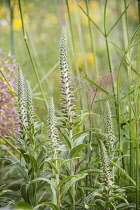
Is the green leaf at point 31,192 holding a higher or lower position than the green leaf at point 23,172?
lower

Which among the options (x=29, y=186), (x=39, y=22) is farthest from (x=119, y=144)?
(x=39, y=22)

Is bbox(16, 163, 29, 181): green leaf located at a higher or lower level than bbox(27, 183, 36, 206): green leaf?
higher

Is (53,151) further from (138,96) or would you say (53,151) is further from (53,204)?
(138,96)

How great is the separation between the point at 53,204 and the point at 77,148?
134 mm

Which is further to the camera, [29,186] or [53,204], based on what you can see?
[29,186]

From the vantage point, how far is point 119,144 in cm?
83

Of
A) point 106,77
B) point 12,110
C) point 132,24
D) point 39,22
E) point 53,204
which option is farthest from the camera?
point 39,22

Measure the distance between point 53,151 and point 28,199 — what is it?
184mm

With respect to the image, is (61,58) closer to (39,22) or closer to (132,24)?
(132,24)

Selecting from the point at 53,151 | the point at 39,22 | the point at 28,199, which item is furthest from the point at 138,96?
the point at 39,22

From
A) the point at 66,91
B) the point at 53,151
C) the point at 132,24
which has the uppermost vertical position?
the point at 132,24

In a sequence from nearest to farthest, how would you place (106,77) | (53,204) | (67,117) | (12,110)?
(53,204) < (67,117) < (106,77) < (12,110)

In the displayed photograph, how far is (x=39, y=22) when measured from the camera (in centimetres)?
289

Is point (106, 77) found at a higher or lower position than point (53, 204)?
higher
